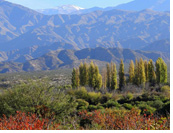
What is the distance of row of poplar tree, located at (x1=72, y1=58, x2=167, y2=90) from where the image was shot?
128 ft

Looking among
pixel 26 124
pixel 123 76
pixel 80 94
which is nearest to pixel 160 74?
pixel 123 76

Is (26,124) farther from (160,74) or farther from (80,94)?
(160,74)

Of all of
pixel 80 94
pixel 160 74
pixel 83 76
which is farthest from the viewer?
pixel 83 76

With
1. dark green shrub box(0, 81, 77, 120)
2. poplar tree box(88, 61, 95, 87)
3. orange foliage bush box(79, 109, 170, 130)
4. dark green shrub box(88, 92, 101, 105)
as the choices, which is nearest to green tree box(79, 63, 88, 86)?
poplar tree box(88, 61, 95, 87)

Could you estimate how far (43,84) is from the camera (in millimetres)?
13312

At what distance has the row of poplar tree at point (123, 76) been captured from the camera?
39.1 meters

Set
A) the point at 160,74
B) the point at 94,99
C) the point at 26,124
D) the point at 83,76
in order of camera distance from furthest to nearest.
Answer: the point at 83,76 < the point at 160,74 < the point at 94,99 < the point at 26,124

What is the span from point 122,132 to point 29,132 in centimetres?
225

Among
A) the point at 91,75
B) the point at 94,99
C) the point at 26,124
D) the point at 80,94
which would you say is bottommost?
the point at 94,99

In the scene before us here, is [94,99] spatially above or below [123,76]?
below

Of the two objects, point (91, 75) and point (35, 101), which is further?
point (91, 75)

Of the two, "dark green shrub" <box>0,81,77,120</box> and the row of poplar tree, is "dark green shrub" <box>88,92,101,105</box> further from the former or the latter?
the row of poplar tree

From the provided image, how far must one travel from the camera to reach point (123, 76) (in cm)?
4144

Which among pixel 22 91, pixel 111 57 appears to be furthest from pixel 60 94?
pixel 111 57
